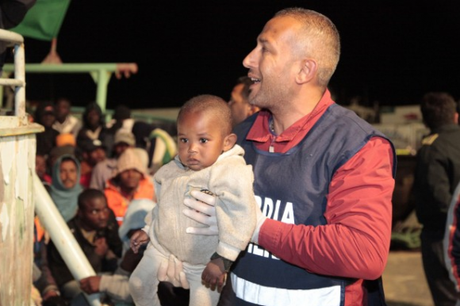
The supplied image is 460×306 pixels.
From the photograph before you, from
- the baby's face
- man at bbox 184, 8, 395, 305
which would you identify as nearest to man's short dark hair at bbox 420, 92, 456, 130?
man at bbox 184, 8, 395, 305

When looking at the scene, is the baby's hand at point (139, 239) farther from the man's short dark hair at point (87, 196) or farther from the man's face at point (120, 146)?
the man's face at point (120, 146)

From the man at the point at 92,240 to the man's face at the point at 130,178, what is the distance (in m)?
0.85

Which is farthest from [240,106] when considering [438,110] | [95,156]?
[95,156]

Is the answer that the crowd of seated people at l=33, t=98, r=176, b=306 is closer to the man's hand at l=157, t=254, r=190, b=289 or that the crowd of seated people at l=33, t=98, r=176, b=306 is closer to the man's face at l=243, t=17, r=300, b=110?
the man's hand at l=157, t=254, r=190, b=289

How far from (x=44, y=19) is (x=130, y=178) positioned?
183cm

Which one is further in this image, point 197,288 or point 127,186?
point 127,186

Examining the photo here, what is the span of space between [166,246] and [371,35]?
17.7 m

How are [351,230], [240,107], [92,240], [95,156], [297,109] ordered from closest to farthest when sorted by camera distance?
1. [351,230]
2. [297,109]
3. [240,107]
4. [92,240]
5. [95,156]

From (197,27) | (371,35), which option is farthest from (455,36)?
(197,27)

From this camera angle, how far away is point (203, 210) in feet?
8.89

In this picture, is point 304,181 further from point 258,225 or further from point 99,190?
point 99,190

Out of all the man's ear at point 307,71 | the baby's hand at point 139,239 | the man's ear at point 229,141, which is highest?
the man's ear at point 307,71

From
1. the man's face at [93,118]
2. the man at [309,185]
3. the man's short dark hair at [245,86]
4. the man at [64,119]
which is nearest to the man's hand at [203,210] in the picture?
the man at [309,185]

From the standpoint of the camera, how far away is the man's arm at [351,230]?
93.7 inches
